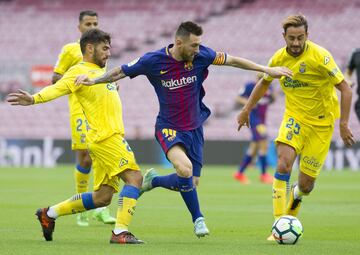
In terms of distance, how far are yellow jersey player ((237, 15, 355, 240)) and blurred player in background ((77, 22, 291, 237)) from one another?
689 millimetres

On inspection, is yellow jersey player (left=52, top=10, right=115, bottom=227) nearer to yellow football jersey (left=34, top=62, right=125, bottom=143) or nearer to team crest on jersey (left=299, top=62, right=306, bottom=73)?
yellow football jersey (left=34, top=62, right=125, bottom=143)

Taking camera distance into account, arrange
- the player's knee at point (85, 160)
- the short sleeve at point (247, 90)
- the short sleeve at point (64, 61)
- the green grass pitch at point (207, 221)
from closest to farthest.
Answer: the green grass pitch at point (207, 221)
the player's knee at point (85, 160)
the short sleeve at point (64, 61)
the short sleeve at point (247, 90)

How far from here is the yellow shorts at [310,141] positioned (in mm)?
9898

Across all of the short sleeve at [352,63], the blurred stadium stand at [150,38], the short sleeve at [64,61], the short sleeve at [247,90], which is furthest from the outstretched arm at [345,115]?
the blurred stadium stand at [150,38]

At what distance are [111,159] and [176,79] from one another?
101 cm

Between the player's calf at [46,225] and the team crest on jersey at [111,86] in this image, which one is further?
the team crest on jersey at [111,86]

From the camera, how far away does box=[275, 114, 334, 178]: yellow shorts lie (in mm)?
9898

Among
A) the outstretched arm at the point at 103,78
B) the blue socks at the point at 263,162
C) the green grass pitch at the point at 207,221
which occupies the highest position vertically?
the outstretched arm at the point at 103,78

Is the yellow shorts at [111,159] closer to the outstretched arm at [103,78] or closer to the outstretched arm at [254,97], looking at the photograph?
the outstretched arm at [103,78]

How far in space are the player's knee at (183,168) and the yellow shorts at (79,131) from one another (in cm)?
231

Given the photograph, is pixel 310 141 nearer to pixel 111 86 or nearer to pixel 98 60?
pixel 111 86

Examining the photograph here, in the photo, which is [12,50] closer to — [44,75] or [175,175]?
[44,75]

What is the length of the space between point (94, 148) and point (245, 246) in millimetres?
1798

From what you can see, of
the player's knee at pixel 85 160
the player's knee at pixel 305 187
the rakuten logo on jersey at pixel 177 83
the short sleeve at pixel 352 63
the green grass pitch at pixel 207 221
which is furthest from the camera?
the short sleeve at pixel 352 63
